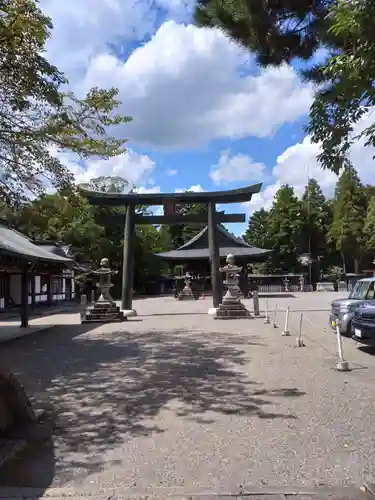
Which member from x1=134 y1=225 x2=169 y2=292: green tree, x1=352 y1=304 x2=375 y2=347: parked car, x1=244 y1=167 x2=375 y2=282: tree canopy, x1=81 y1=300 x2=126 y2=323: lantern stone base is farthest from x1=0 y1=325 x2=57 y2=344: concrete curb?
x1=244 y1=167 x2=375 y2=282: tree canopy

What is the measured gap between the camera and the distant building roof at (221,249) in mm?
41156

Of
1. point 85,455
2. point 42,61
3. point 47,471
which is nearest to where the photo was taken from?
point 47,471

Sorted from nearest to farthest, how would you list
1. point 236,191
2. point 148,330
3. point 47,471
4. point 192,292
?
point 47,471 < point 148,330 < point 236,191 < point 192,292

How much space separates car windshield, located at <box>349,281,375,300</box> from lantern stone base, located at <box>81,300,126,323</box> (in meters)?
10.1

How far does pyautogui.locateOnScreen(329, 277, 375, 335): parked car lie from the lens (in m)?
12.9

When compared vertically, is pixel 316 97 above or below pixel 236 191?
below

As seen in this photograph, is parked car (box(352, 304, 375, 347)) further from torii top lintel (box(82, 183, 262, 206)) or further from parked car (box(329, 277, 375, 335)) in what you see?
torii top lintel (box(82, 183, 262, 206))

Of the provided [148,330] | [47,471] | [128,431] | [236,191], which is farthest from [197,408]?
[236,191]

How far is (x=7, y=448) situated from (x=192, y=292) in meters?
37.7

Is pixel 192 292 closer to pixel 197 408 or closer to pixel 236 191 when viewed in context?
pixel 236 191

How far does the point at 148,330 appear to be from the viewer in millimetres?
16781

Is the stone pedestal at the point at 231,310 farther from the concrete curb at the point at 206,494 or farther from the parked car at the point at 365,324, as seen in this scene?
the concrete curb at the point at 206,494

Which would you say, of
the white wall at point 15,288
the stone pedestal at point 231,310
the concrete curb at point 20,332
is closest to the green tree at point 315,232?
the white wall at point 15,288

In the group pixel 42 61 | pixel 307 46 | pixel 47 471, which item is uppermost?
pixel 42 61
